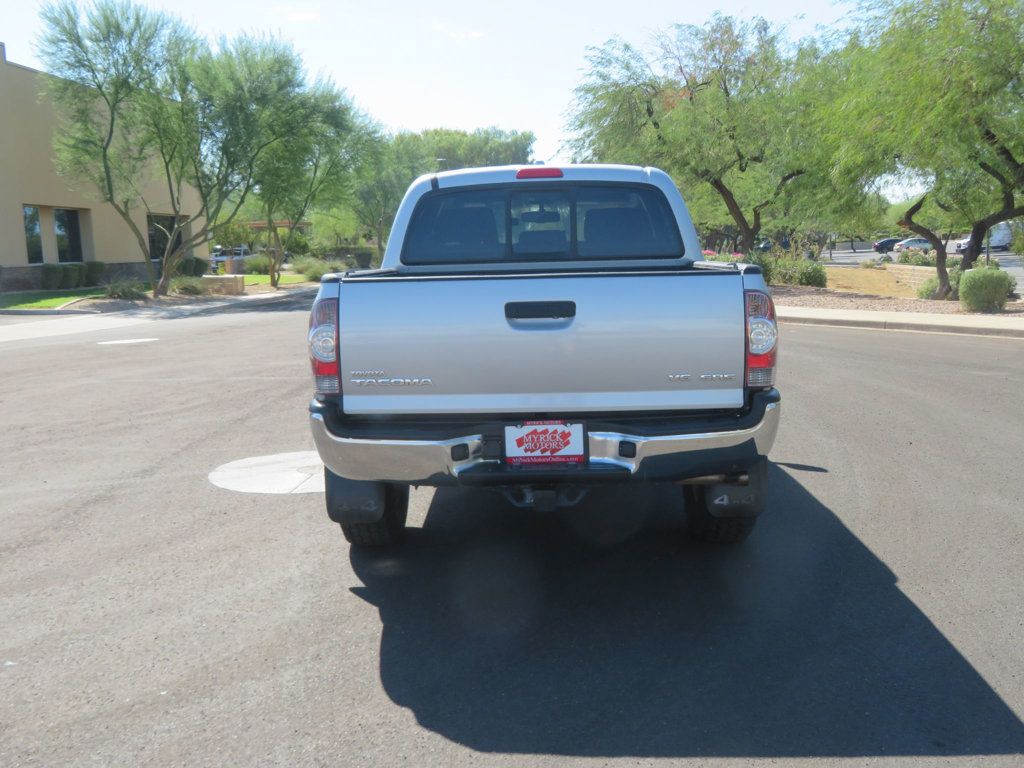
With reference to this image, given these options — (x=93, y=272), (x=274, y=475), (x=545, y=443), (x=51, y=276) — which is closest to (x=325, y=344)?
(x=545, y=443)

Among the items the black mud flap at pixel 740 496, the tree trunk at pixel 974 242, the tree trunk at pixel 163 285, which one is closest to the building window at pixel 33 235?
the tree trunk at pixel 163 285

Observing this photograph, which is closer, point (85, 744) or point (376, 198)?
point (85, 744)

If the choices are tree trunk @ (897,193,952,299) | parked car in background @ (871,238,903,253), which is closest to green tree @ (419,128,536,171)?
parked car in background @ (871,238,903,253)

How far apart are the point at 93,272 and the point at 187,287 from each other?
16.5ft

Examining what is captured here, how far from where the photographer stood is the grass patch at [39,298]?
1134 inches

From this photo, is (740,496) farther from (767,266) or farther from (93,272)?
(93,272)

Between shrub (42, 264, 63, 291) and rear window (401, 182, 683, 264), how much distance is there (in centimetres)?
3271

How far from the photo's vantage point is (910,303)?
24.3m

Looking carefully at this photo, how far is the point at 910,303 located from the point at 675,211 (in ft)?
67.6

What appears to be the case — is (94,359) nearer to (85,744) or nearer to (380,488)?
(380,488)

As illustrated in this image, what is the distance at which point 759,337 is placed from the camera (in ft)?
14.5

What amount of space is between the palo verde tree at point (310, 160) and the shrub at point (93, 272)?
6834mm

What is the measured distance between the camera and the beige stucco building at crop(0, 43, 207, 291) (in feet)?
107

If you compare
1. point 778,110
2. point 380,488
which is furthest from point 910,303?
point 380,488
